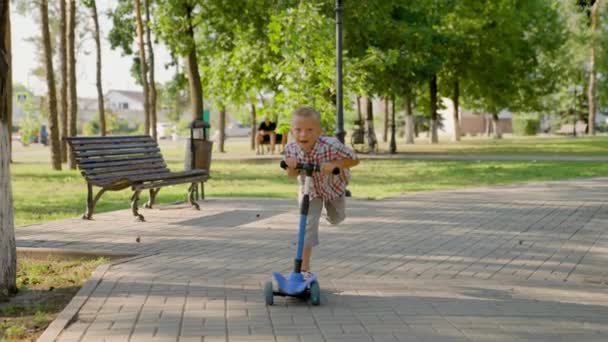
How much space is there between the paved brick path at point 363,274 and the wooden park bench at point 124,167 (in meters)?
0.43

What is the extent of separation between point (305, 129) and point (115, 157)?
5.87m

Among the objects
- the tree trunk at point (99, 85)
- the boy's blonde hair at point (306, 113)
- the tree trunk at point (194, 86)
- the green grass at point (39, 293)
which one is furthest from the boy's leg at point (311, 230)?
the tree trunk at point (99, 85)

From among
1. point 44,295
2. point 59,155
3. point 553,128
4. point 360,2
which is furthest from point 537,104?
point 44,295

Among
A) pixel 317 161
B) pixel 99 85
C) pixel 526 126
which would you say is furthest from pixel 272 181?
pixel 526 126

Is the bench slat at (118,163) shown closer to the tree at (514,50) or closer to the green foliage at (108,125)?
the tree at (514,50)

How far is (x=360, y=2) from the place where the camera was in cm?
2484

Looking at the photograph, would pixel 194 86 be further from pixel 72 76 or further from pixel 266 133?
pixel 266 133

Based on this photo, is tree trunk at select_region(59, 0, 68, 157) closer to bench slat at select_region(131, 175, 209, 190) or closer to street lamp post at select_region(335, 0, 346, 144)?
street lamp post at select_region(335, 0, 346, 144)

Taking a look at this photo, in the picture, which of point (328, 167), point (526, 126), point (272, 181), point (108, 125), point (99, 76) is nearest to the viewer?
point (328, 167)

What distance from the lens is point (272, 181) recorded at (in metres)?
18.0

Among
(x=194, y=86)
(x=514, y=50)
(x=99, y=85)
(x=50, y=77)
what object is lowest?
(x=194, y=86)

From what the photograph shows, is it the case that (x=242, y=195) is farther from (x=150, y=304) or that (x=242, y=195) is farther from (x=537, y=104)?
(x=537, y=104)

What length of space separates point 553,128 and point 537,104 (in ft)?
70.4

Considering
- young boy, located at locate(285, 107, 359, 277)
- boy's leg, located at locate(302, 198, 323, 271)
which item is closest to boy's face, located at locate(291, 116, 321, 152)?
young boy, located at locate(285, 107, 359, 277)
